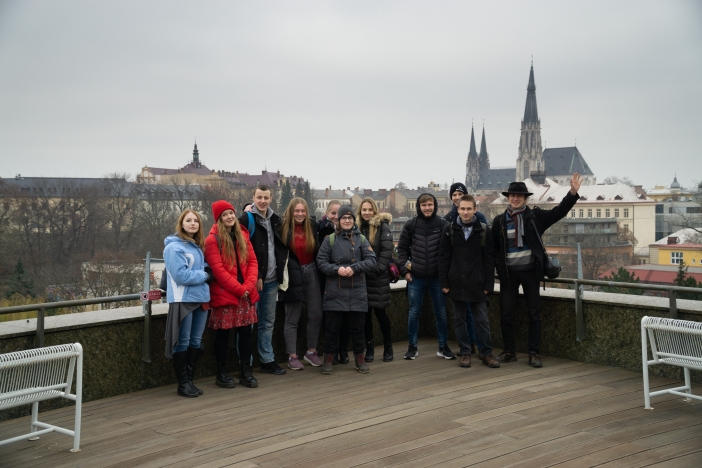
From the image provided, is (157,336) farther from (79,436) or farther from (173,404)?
(79,436)

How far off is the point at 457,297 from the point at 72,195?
55.5 meters

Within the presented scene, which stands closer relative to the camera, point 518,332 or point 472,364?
point 472,364

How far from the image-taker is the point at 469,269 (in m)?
5.52

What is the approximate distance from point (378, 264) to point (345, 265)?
37 centimetres

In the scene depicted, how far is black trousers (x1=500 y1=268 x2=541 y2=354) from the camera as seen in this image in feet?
18.0

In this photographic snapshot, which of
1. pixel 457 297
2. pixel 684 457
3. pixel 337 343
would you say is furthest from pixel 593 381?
pixel 337 343

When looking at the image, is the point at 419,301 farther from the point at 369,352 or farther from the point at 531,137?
the point at 531,137

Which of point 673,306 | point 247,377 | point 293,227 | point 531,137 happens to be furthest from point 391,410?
point 531,137

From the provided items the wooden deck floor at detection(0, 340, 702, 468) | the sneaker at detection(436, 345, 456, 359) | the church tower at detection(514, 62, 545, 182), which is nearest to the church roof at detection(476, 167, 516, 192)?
the church tower at detection(514, 62, 545, 182)

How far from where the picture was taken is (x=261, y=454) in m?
3.49

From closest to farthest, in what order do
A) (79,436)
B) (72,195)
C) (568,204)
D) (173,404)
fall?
(79,436), (173,404), (568,204), (72,195)

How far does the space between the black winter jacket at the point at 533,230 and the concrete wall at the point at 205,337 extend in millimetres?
539

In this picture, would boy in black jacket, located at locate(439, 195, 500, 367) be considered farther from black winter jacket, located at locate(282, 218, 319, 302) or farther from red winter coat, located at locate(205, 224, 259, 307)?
red winter coat, located at locate(205, 224, 259, 307)

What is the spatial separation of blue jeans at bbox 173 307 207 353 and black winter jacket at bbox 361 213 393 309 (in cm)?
146
